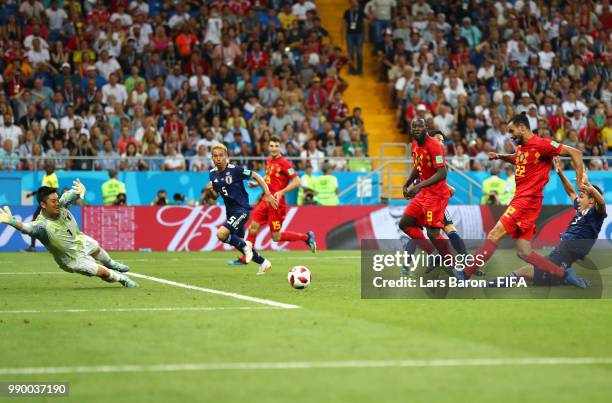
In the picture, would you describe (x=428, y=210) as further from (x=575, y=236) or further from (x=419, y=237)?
(x=575, y=236)

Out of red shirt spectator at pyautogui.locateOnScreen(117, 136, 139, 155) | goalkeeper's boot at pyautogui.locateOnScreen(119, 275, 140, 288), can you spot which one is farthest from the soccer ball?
red shirt spectator at pyautogui.locateOnScreen(117, 136, 139, 155)

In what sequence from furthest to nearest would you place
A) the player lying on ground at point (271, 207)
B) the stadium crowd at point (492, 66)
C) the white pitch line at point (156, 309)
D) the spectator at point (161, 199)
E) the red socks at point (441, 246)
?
the stadium crowd at point (492, 66), the spectator at point (161, 199), the player lying on ground at point (271, 207), the red socks at point (441, 246), the white pitch line at point (156, 309)

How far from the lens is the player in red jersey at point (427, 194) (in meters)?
15.1

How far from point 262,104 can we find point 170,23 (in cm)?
400

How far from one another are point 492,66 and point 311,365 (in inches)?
1041

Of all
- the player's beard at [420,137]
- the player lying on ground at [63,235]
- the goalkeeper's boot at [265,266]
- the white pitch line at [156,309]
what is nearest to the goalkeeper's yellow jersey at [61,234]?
the player lying on ground at [63,235]

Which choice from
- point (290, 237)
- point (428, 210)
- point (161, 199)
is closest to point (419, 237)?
point (428, 210)

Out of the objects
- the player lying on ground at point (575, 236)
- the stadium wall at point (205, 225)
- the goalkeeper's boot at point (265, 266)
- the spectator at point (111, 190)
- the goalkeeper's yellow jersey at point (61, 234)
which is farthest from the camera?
the spectator at point (111, 190)

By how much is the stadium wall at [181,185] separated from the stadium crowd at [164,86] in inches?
17.9

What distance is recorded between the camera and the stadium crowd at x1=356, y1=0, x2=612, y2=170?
31.0 m

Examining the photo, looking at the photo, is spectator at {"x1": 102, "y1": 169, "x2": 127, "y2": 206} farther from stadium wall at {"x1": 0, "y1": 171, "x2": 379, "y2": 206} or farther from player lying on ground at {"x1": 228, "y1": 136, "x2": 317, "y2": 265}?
player lying on ground at {"x1": 228, "y1": 136, "x2": 317, "y2": 265}

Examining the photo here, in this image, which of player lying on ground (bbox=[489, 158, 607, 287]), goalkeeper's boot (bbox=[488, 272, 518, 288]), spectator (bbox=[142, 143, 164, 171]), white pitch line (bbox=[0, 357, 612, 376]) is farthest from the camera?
spectator (bbox=[142, 143, 164, 171])

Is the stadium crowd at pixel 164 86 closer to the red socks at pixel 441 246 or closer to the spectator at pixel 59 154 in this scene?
the spectator at pixel 59 154

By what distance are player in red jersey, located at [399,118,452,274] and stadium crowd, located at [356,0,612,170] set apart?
13808 millimetres
